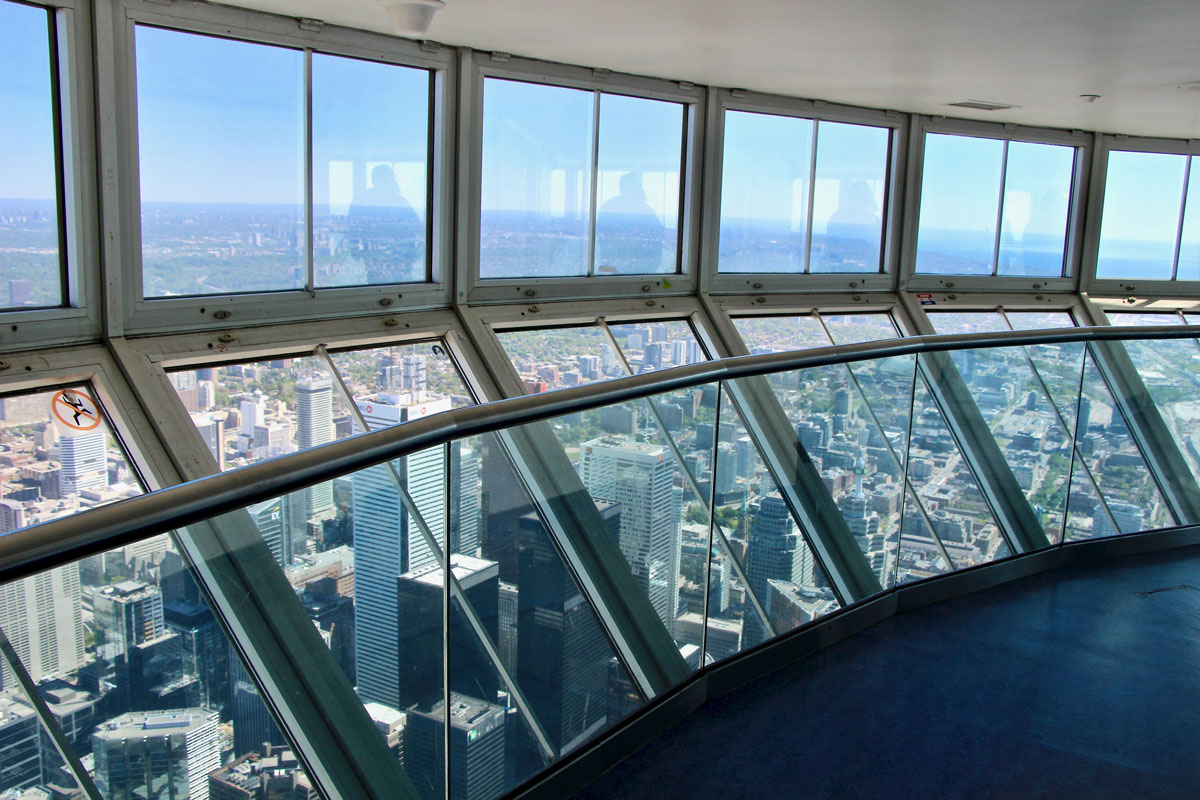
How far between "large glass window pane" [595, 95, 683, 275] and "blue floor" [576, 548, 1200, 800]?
4.31 metres

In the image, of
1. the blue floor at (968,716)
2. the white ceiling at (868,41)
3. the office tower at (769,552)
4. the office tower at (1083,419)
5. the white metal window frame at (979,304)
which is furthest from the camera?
the white metal window frame at (979,304)

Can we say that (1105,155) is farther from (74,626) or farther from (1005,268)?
(74,626)

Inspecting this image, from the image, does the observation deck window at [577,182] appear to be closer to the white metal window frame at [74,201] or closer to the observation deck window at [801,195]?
the observation deck window at [801,195]

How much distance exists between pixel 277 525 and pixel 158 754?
38cm

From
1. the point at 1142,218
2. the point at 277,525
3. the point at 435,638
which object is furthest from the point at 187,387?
the point at 1142,218

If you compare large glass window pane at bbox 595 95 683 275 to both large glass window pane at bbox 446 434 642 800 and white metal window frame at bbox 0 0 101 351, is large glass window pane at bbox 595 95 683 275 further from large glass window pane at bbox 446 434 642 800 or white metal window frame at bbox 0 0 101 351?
large glass window pane at bbox 446 434 642 800

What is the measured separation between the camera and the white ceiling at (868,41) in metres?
4.64

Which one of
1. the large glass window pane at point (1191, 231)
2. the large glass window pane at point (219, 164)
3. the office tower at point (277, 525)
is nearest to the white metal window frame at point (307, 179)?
the large glass window pane at point (219, 164)

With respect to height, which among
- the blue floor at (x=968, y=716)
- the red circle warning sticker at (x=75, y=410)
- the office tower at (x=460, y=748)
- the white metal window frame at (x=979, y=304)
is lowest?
the blue floor at (x=968, y=716)

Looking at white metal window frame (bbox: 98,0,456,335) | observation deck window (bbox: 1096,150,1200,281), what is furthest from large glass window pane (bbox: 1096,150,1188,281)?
white metal window frame (bbox: 98,0,456,335)

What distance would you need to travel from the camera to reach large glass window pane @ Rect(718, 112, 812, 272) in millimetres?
7750

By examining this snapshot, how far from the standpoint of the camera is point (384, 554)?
1745 mm

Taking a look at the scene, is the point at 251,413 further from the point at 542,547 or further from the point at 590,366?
the point at 542,547

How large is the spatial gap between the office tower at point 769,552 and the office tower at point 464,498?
3.52ft
